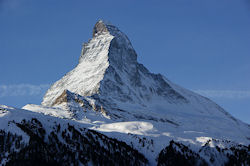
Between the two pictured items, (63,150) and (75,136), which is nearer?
(63,150)

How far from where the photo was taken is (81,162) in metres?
149


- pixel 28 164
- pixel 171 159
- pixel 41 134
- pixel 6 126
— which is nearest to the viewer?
pixel 28 164

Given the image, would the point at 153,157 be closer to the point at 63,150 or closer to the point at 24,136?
the point at 63,150

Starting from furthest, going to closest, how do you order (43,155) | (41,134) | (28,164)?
(41,134) < (43,155) < (28,164)

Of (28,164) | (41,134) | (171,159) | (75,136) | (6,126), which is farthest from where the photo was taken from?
(171,159)

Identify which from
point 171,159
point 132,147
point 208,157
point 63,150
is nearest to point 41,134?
point 63,150

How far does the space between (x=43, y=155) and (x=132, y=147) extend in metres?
68.4

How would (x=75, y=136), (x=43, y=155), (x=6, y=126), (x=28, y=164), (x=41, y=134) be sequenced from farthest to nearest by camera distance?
(x=75, y=136)
(x=41, y=134)
(x=6, y=126)
(x=43, y=155)
(x=28, y=164)

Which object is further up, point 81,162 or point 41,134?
point 41,134

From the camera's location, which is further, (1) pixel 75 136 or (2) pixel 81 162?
(1) pixel 75 136

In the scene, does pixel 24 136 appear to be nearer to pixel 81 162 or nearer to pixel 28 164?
pixel 28 164

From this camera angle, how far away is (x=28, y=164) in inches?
4909

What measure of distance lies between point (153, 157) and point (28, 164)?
270ft

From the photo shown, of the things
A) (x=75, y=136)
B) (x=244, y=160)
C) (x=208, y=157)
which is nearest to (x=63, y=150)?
(x=75, y=136)
